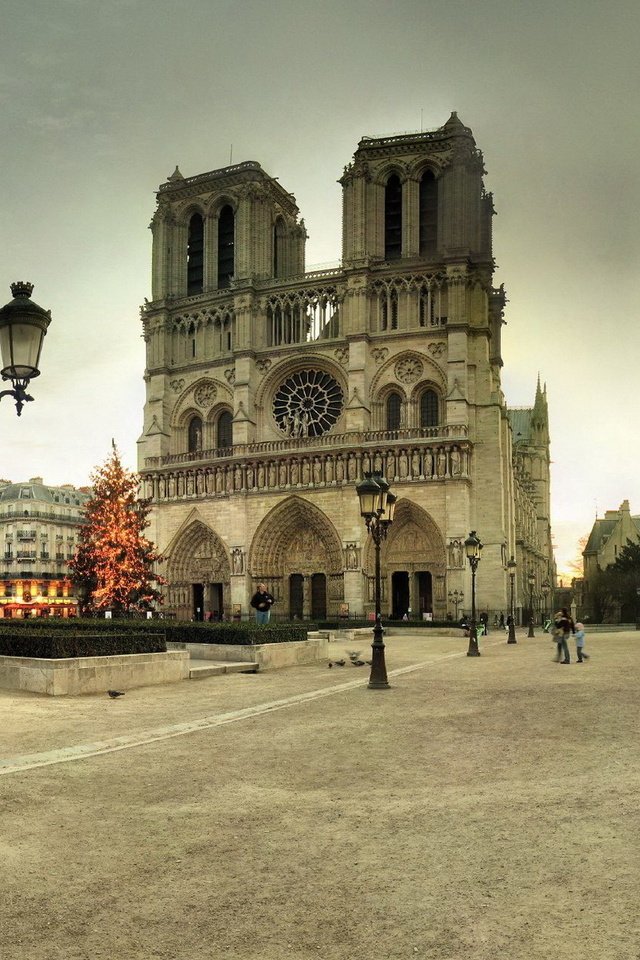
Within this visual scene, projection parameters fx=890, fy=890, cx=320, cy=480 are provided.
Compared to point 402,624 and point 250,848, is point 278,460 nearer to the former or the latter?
point 402,624

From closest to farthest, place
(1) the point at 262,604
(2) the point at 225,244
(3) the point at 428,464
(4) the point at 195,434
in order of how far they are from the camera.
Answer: (1) the point at 262,604
(3) the point at 428,464
(4) the point at 195,434
(2) the point at 225,244

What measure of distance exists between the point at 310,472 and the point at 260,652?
31259 millimetres

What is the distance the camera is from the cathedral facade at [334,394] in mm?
47812

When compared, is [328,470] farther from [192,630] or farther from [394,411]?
[192,630]

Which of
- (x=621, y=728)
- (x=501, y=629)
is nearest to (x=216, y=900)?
(x=621, y=728)

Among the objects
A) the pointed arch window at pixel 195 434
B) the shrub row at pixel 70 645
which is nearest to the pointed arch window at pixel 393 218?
the pointed arch window at pixel 195 434

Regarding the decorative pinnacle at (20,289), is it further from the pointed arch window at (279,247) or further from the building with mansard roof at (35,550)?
the building with mansard roof at (35,550)

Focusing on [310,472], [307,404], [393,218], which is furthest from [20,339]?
[393,218]

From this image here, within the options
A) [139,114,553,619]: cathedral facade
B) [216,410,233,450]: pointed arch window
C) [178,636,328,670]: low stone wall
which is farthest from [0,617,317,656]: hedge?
[216,410,233,450]: pointed arch window

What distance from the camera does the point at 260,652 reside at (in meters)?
19.4

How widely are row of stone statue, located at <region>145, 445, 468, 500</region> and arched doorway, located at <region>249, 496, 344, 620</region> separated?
1754mm

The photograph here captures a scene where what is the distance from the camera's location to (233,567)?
169ft

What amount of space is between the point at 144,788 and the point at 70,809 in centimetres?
85

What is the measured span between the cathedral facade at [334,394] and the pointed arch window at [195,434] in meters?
0.16
